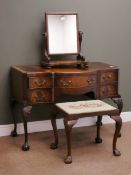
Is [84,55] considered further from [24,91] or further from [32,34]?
[24,91]

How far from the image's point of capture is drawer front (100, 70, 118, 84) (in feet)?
10.8

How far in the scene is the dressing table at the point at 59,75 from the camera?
3080mm

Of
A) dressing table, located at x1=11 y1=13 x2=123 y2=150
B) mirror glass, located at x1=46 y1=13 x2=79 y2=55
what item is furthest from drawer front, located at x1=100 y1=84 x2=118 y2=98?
mirror glass, located at x1=46 y1=13 x2=79 y2=55

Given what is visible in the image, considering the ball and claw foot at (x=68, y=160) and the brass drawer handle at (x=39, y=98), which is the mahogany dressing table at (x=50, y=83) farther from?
the ball and claw foot at (x=68, y=160)

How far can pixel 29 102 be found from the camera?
309cm

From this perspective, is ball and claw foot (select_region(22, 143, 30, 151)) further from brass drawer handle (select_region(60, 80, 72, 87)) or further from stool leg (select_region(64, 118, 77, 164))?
brass drawer handle (select_region(60, 80, 72, 87))

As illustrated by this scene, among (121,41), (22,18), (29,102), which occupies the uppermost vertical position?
(22,18)


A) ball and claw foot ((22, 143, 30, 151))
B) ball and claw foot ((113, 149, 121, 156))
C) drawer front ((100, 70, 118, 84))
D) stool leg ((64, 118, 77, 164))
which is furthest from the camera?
drawer front ((100, 70, 118, 84))

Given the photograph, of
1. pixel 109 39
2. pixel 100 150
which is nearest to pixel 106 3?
pixel 109 39

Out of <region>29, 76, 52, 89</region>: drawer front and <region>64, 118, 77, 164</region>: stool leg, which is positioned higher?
<region>29, 76, 52, 89</region>: drawer front

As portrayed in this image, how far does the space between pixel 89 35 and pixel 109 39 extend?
0.25 metres

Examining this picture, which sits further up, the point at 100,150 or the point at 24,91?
the point at 24,91

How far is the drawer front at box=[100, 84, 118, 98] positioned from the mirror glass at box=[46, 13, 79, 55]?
0.49 metres

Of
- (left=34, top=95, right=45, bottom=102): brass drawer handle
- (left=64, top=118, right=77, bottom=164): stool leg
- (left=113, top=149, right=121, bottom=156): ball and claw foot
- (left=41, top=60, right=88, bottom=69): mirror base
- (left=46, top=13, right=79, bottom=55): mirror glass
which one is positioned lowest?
(left=113, top=149, right=121, bottom=156): ball and claw foot
